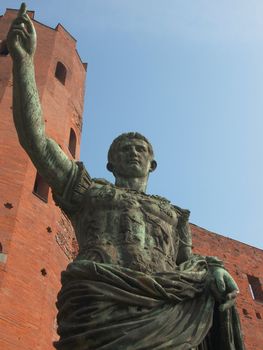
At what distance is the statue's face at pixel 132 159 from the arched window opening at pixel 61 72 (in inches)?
618

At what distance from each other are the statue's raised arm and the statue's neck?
1.24 ft

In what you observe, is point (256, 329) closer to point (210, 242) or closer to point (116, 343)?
point (210, 242)

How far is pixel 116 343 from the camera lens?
→ 2.16 metres

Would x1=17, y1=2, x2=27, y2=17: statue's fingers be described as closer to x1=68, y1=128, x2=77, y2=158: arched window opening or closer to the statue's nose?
the statue's nose

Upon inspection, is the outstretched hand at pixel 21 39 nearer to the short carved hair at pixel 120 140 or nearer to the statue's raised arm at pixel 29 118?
the statue's raised arm at pixel 29 118

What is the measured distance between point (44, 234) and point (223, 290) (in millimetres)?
9977

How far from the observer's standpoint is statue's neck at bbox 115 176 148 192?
3135 millimetres

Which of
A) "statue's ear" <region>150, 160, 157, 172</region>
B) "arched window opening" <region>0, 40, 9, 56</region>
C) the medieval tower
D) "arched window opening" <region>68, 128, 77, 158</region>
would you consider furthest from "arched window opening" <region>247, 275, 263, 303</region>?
"statue's ear" <region>150, 160, 157, 172</region>

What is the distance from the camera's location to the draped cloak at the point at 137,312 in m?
2.20

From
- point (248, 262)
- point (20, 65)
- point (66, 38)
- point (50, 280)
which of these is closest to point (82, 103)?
point (66, 38)

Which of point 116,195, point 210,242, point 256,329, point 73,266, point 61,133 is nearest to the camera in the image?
point 73,266

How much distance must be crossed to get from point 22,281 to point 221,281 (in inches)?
342

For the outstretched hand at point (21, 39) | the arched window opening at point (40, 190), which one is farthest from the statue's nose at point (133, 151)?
the arched window opening at point (40, 190)

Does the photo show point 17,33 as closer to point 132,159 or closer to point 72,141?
point 132,159
